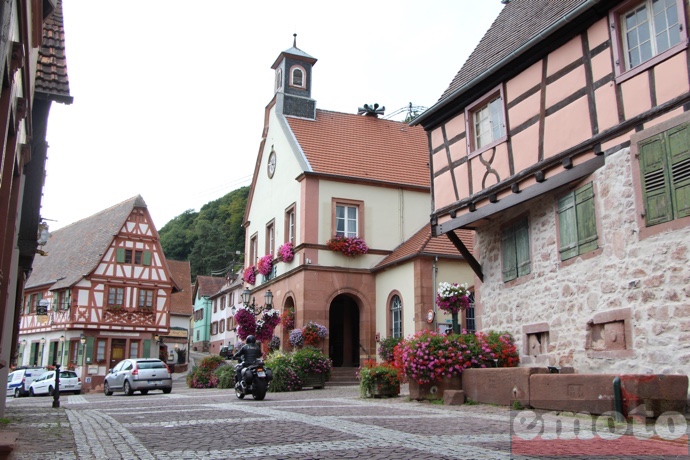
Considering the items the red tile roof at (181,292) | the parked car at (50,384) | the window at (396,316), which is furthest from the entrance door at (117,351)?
the window at (396,316)

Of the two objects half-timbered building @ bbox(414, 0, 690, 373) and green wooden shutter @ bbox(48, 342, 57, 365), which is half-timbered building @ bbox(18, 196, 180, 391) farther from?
half-timbered building @ bbox(414, 0, 690, 373)

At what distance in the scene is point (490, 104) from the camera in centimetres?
1343

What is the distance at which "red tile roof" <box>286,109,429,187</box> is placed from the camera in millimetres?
25297

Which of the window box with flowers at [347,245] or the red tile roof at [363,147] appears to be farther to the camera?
the red tile roof at [363,147]

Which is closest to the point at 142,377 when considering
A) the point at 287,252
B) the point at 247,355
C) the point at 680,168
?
the point at 287,252

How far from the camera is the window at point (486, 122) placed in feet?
42.3

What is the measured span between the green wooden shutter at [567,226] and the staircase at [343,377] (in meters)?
11.7

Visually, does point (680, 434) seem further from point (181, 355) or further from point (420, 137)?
point (181, 355)

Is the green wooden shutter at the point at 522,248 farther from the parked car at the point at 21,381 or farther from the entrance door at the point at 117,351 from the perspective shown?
the entrance door at the point at 117,351

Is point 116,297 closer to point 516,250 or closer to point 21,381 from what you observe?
point 21,381

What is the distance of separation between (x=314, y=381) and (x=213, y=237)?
6144cm

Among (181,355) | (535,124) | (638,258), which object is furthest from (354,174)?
(181,355)

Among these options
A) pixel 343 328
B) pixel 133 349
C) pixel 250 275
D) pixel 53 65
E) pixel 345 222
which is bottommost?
pixel 133 349

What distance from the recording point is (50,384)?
28.9m
